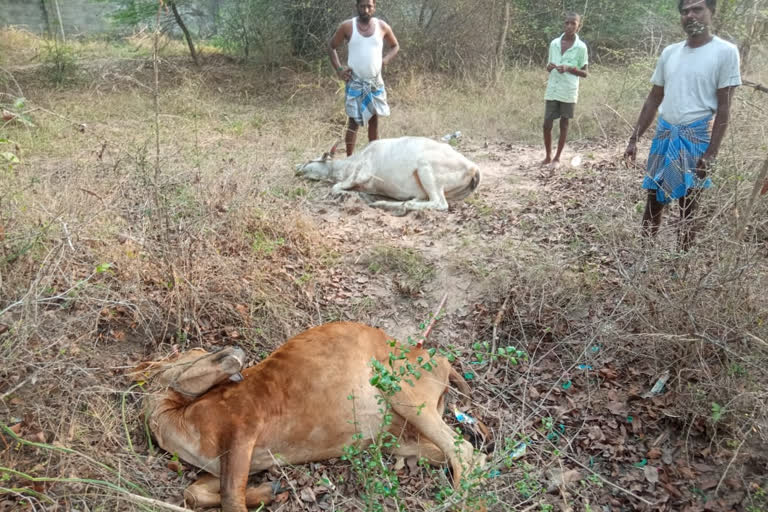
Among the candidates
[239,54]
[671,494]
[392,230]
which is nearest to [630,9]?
[239,54]

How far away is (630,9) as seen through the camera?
13672 millimetres

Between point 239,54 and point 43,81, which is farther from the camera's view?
point 239,54

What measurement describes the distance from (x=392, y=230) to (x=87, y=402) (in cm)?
330

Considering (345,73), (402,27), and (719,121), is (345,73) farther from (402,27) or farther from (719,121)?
(402,27)

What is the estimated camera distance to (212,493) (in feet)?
8.84

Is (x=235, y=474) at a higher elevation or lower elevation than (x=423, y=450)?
higher

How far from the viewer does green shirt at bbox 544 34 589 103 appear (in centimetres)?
660

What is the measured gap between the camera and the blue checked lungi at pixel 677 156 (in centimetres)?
391

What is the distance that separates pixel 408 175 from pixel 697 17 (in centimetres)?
316

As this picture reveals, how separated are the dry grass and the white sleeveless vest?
65.7 inches

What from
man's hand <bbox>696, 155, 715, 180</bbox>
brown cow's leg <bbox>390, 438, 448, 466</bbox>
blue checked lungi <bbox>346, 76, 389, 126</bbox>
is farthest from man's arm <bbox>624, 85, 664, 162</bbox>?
blue checked lungi <bbox>346, 76, 389, 126</bbox>

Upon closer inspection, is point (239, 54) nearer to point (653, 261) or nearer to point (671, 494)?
point (653, 261)

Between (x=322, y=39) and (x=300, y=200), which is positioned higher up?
(x=322, y=39)

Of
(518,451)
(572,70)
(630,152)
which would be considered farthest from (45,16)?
(518,451)
